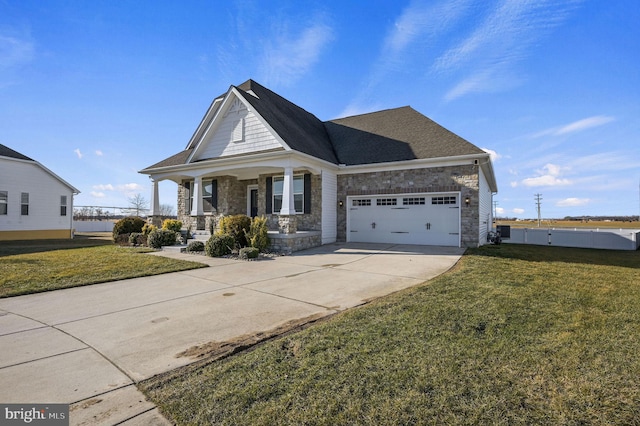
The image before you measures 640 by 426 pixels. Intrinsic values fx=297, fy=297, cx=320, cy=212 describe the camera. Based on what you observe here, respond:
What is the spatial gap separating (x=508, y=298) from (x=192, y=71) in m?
12.6

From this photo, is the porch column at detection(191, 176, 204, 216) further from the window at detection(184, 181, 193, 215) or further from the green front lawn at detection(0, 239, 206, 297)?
the green front lawn at detection(0, 239, 206, 297)

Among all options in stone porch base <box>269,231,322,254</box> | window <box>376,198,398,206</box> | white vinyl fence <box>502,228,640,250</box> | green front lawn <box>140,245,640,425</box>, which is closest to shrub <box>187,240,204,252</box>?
stone porch base <box>269,231,322,254</box>

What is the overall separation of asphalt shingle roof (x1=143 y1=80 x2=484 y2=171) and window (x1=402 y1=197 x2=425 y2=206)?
Result: 5.97 ft

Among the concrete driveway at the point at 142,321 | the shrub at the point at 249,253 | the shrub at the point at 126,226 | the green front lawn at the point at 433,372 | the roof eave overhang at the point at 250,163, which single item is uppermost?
the roof eave overhang at the point at 250,163

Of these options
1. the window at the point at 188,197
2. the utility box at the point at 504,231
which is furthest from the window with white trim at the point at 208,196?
the utility box at the point at 504,231

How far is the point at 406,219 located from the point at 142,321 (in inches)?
451

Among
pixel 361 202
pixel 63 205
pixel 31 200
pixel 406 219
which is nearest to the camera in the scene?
pixel 406 219

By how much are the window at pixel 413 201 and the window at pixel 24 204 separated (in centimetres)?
2235

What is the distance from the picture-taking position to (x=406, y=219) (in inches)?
536

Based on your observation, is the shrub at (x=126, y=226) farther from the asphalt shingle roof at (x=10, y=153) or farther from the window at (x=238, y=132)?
the asphalt shingle roof at (x=10, y=153)

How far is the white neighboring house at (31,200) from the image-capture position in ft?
Answer: 56.9

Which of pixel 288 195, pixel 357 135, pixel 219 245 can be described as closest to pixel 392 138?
pixel 357 135

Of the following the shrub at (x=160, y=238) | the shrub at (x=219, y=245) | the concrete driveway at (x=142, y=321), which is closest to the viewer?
the concrete driveway at (x=142, y=321)

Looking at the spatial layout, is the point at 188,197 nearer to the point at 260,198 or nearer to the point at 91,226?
the point at 260,198
